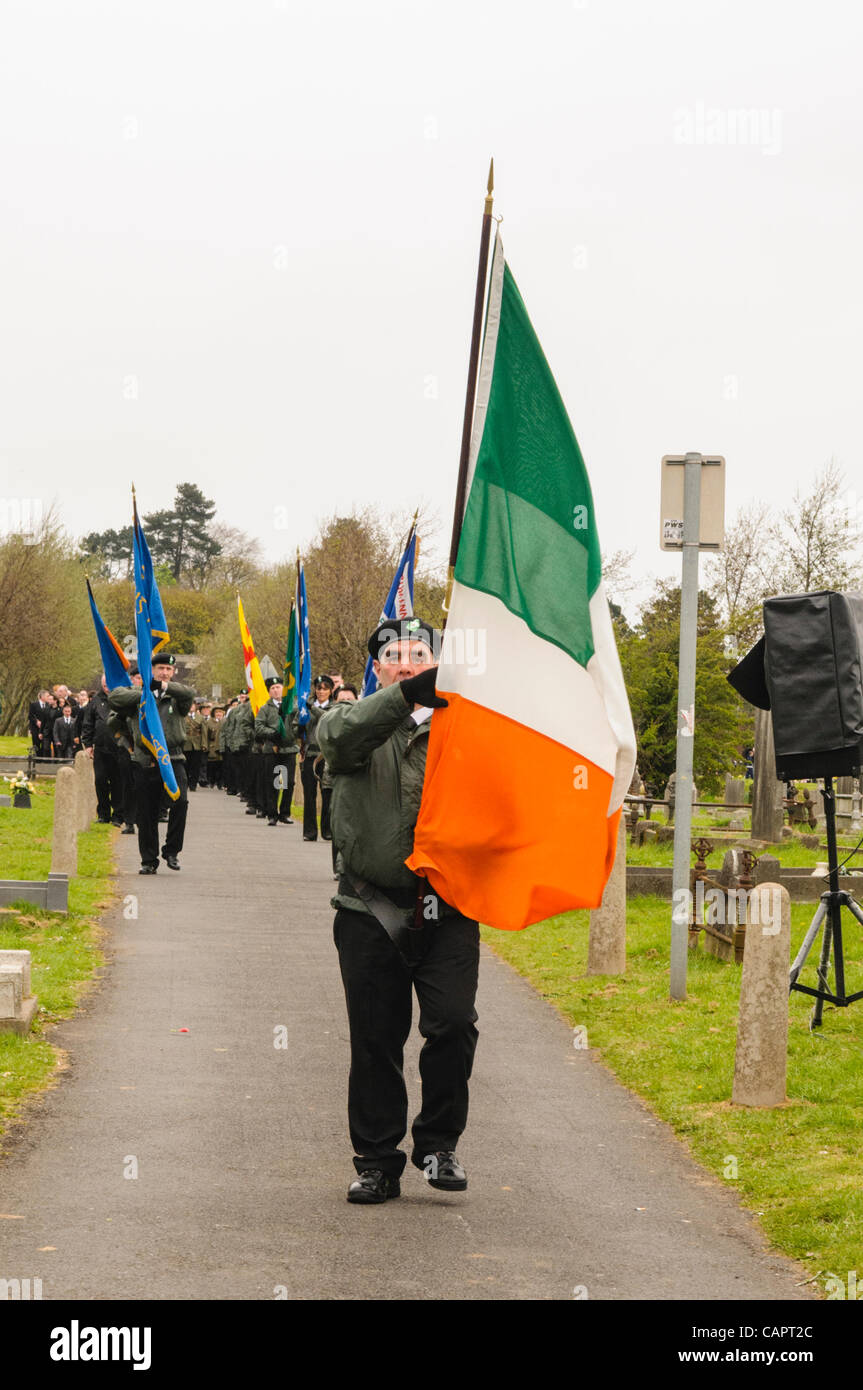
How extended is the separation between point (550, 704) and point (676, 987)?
4882 millimetres

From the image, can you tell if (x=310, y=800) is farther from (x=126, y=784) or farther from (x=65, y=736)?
(x=65, y=736)

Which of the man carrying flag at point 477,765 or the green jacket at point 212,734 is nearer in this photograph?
the man carrying flag at point 477,765

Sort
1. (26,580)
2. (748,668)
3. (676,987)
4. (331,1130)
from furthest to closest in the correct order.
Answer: (26,580) < (676,987) < (748,668) < (331,1130)

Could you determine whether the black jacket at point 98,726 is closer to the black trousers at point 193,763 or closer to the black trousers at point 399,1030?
the black trousers at point 193,763

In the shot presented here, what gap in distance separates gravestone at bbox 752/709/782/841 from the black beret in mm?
16818

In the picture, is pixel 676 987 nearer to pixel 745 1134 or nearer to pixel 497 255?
pixel 745 1134

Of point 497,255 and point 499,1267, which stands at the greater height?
A: point 497,255

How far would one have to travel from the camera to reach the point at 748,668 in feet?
33.8

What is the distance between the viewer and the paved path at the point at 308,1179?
5480mm

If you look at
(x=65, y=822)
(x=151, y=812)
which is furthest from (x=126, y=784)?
(x=65, y=822)

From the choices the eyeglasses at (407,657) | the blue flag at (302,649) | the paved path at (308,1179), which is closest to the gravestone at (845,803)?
the blue flag at (302,649)

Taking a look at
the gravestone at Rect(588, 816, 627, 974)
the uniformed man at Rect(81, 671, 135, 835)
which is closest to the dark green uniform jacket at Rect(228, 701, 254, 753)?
the uniformed man at Rect(81, 671, 135, 835)

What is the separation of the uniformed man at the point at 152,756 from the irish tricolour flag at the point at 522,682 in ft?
36.5

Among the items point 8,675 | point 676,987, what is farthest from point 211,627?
point 676,987
